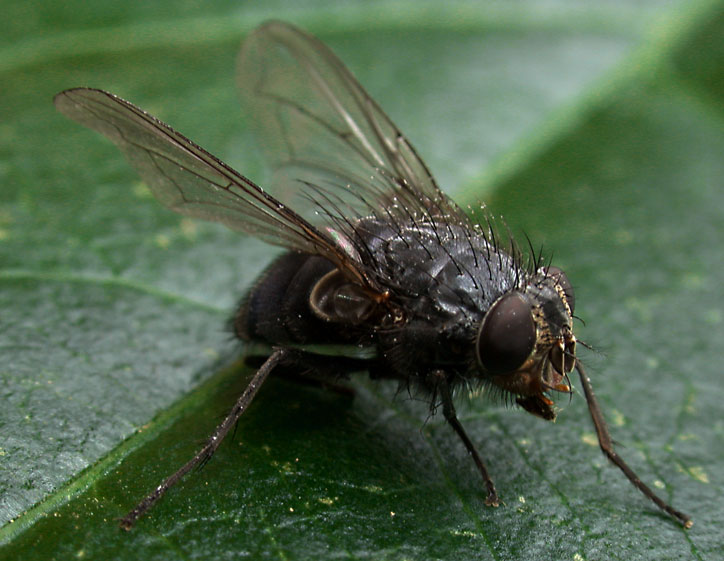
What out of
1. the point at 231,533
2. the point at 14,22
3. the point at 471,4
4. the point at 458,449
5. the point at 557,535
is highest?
the point at 14,22

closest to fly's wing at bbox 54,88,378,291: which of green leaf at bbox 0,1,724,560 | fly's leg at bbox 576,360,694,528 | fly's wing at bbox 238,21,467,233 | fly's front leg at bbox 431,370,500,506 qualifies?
fly's front leg at bbox 431,370,500,506

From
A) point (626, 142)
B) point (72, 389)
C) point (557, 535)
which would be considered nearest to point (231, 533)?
point (72, 389)

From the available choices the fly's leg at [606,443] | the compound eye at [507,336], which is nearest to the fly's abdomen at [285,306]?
the compound eye at [507,336]

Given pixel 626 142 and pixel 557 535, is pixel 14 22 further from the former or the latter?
pixel 557 535

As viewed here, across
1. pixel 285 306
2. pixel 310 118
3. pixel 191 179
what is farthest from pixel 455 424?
pixel 310 118

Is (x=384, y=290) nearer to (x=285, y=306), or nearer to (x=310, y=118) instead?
(x=285, y=306)

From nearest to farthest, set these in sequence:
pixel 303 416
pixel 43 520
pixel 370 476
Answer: pixel 43 520 < pixel 370 476 < pixel 303 416

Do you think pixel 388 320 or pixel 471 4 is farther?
pixel 471 4

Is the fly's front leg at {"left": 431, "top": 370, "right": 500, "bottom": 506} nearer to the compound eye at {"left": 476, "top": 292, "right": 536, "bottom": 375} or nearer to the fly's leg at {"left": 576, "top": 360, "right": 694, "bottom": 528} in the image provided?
the compound eye at {"left": 476, "top": 292, "right": 536, "bottom": 375}

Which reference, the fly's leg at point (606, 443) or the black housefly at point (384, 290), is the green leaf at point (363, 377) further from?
the black housefly at point (384, 290)
